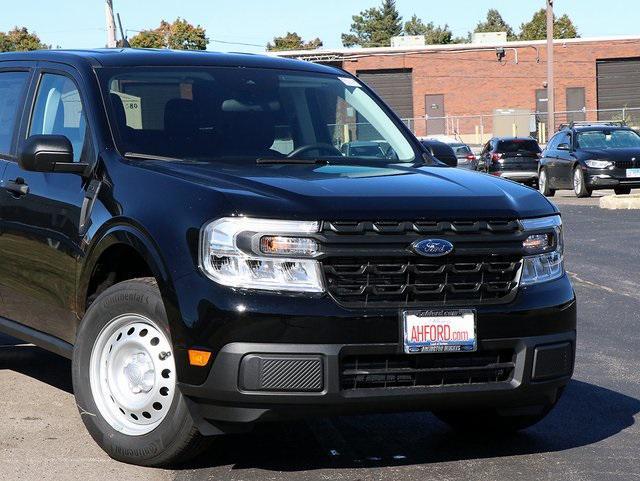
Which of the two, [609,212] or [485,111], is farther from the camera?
[485,111]

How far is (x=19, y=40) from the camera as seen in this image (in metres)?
106

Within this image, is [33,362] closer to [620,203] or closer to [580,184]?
[620,203]

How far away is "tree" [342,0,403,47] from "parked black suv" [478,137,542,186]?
110 meters

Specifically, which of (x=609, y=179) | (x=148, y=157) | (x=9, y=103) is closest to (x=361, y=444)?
(x=148, y=157)

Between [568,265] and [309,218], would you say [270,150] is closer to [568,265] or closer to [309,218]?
[309,218]

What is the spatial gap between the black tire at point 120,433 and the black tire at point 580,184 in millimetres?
25330

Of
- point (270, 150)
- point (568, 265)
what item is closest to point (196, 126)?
point (270, 150)

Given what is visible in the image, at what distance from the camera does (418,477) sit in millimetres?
5617

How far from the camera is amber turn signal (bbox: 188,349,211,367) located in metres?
5.23

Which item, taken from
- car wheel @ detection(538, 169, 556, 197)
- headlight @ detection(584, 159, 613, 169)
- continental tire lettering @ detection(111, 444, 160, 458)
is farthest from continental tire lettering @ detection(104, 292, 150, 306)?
car wheel @ detection(538, 169, 556, 197)

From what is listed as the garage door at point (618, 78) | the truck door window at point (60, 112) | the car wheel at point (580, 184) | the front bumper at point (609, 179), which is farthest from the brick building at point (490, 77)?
the truck door window at point (60, 112)

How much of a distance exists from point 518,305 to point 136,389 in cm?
162

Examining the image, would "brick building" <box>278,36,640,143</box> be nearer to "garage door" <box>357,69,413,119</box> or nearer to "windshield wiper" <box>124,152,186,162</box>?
"garage door" <box>357,69,413,119</box>

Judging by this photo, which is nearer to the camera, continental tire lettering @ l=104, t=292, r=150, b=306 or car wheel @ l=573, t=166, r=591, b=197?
continental tire lettering @ l=104, t=292, r=150, b=306
